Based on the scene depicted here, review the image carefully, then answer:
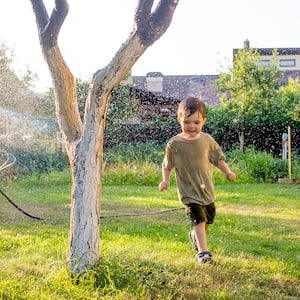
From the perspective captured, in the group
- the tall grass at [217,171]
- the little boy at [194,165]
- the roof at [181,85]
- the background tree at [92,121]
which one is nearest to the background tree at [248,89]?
the tall grass at [217,171]

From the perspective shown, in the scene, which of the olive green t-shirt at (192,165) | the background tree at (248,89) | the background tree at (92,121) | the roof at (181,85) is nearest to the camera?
the background tree at (92,121)

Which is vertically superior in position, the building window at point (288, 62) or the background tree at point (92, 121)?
the building window at point (288, 62)

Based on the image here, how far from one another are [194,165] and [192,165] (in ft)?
0.04

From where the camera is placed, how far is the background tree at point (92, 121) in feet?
8.57

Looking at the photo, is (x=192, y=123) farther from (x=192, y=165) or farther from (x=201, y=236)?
(x=201, y=236)

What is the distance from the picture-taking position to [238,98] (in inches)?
580

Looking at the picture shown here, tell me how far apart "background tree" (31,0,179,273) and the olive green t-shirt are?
76 centimetres

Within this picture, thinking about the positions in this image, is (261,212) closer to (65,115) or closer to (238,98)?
(65,115)

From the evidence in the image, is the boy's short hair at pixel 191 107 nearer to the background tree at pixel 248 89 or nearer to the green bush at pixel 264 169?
the green bush at pixel 264 169

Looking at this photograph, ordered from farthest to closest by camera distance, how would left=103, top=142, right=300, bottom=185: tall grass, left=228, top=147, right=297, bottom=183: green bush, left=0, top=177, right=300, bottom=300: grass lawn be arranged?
left=228, top=147, right=297, bottom=183: green bush, left=103, top=142, right=300, bottom=185: tall grass, left=0, top=177, right=300, bottom=300: grass lawn

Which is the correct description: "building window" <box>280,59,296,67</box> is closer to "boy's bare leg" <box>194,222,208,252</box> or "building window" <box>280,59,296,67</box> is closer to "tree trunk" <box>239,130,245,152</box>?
"tree trunk" <box>239,130,245,152</box>

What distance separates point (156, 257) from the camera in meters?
3.21

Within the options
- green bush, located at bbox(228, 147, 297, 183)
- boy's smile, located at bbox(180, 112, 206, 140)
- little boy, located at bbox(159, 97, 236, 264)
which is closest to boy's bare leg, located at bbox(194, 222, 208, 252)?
little boy, located at bbox(159, 97, 236, 264)

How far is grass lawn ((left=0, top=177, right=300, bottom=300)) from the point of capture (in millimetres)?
2510
